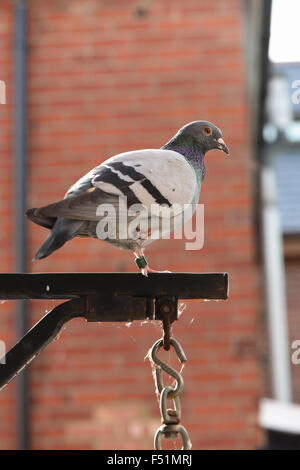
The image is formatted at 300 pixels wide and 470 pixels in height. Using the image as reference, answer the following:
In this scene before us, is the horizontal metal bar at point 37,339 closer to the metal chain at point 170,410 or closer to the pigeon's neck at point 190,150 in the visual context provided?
the metal chain at point 170,410

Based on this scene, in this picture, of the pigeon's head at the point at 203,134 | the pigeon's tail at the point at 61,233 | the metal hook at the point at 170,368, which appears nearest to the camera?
the pigeon's tail at the point at 61,233

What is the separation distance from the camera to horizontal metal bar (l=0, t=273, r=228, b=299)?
1.22m

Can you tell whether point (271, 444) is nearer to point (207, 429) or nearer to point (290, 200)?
point (207, 429)

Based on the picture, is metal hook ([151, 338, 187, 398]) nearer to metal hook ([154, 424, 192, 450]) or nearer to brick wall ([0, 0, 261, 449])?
metal hook ([154, 424, 192, 450])

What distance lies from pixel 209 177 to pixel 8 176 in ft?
3.28

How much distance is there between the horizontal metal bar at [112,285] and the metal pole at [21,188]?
2.64 metres

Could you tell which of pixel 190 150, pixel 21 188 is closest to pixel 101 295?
pixel 190 150

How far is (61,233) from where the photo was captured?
1.21m

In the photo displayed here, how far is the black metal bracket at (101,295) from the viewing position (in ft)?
4.00

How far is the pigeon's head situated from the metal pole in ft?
8.03

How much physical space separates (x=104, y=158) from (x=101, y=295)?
9.22 feet

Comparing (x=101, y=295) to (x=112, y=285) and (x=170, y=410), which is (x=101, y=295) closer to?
(x=112, y=285)

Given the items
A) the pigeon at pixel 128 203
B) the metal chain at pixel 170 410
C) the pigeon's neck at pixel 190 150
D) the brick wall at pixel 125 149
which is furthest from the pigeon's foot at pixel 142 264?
the brick wall at pixel 125 149
